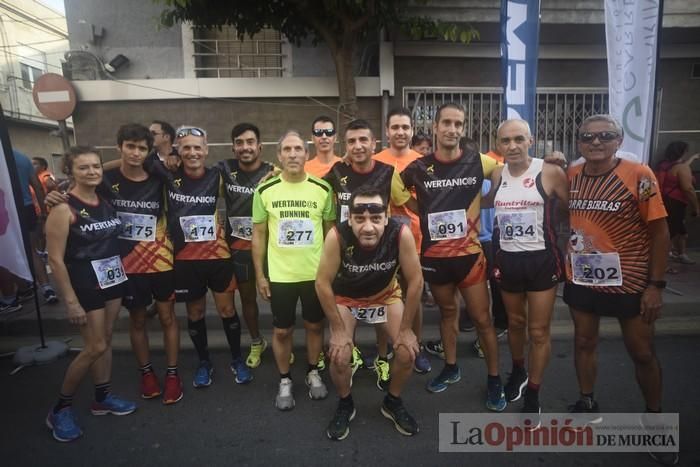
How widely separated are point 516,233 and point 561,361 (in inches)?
66.3

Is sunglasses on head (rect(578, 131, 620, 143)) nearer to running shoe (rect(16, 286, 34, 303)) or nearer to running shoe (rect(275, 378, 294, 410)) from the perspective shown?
running shoe (rect(275, 378, 294, 410))

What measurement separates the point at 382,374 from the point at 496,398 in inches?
35.9

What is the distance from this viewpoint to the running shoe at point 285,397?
3.12 meters

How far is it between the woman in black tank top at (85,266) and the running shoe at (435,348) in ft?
9.08

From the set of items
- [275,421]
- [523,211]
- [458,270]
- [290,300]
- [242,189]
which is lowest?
[275,421]

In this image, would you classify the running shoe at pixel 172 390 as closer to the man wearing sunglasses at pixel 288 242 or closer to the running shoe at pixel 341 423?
the man wearing sunglasses at pixel 288 242

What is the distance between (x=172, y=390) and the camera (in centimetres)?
328

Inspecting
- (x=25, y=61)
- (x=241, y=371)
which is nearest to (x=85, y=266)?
(x=241, y=371)

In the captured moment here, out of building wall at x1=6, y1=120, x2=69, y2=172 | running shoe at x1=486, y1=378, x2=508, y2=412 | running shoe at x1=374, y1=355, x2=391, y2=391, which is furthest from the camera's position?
building wall at x1=6, y1=120, x2=69, y2=172

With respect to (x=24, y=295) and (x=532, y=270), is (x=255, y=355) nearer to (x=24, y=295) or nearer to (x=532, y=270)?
(x=532, y=270)

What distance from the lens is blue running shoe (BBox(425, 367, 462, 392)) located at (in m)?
3.33

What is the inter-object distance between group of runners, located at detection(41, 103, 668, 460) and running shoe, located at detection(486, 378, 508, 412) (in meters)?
0.01

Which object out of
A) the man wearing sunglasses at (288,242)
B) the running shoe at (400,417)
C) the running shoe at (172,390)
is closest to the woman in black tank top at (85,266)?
the running shoe at (172,390)

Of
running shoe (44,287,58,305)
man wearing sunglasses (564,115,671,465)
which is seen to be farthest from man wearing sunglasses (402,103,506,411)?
running shoe (44,287,58,305)
